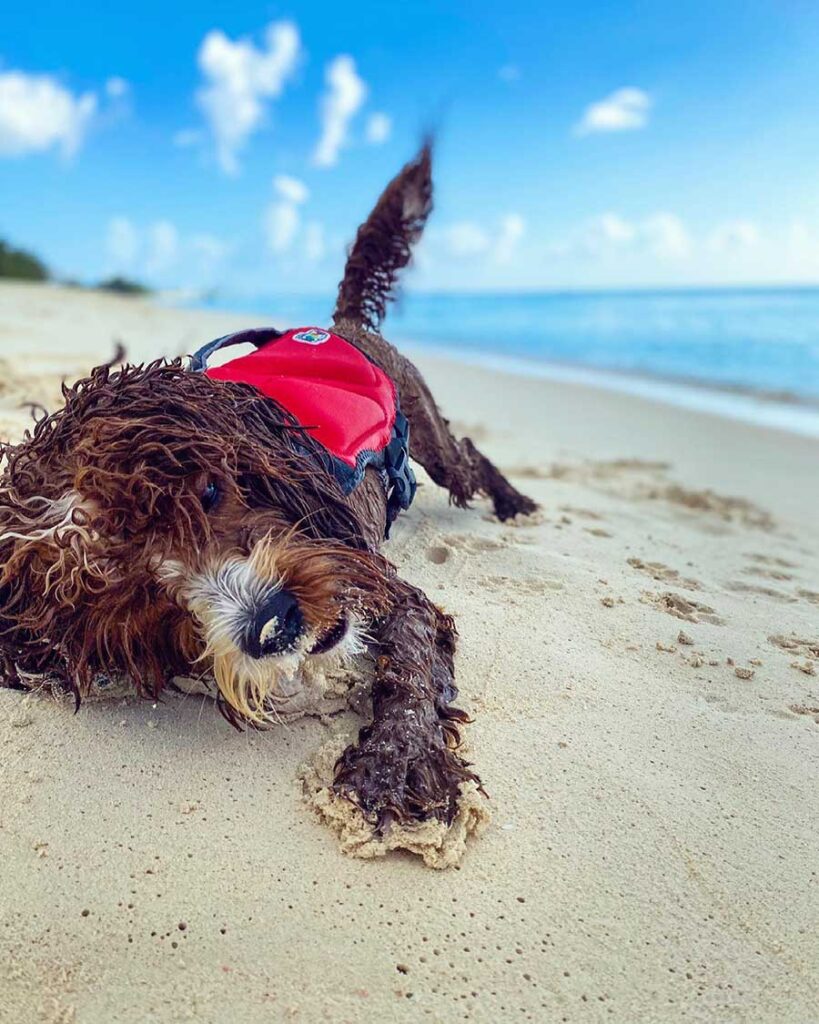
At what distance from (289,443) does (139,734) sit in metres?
0.87

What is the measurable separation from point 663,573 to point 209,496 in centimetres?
238

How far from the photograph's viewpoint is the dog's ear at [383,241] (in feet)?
13.4

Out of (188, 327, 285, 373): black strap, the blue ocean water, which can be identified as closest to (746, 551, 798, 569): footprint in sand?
(188, 327, 285, 373): black strap

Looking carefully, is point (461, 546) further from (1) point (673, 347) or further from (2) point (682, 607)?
(1) point (673, 347)

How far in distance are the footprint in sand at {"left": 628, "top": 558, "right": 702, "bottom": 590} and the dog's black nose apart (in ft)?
7.30

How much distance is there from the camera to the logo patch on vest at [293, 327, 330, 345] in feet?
10.5

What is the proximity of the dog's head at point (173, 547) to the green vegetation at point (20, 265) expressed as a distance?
3294 centimetres

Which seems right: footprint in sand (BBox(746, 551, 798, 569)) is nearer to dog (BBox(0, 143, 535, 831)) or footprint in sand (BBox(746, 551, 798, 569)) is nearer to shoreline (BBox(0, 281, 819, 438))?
dog (BBox(0, 143, 535, 831))

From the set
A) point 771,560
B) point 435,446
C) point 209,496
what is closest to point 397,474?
point 435,446

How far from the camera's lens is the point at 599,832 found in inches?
82.5

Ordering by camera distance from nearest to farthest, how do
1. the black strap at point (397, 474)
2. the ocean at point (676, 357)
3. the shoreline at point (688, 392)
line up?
the black strap at point (397, 474), the shoreline at point (688, 392), the ocean at point (676, 357)

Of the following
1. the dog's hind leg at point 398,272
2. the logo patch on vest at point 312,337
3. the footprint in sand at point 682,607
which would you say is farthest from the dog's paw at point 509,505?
the logo patch on vest at point 312,337

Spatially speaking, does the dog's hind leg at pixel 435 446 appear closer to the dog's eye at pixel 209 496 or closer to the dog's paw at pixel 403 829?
the dog's eye at pixel 209 496

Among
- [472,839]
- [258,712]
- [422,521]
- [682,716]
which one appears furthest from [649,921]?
[422,521]
